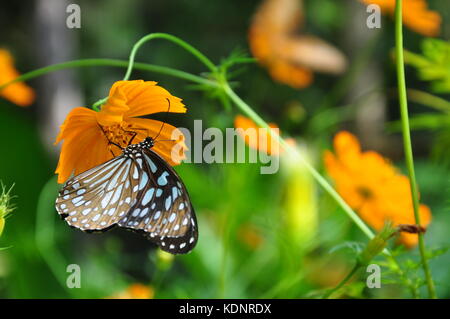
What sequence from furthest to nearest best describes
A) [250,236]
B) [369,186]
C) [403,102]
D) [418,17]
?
[250,236] < [418,17] < [369,186] < [403,102]

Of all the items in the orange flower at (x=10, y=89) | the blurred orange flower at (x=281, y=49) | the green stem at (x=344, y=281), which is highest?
the blurred orange flower at (x=281, y=49)

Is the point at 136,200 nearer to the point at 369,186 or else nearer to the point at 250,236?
the point at 369,186

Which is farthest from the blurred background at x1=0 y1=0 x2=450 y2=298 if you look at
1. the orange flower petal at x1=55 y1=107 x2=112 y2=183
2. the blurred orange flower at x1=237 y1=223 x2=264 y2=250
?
the orange flower petal at x1=55 y1=107 x2=112 y2=183

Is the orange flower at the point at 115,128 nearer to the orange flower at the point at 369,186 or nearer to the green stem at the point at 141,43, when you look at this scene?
→ the green stem at the point at 141,43

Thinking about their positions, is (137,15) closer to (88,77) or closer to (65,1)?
(88,77)

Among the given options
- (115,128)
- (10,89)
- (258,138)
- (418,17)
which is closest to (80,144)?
(115,128)

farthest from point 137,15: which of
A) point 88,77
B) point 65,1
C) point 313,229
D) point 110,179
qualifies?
point 110,179

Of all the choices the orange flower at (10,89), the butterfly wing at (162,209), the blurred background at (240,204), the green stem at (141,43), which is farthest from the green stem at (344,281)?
the orange flower at (10,89)
